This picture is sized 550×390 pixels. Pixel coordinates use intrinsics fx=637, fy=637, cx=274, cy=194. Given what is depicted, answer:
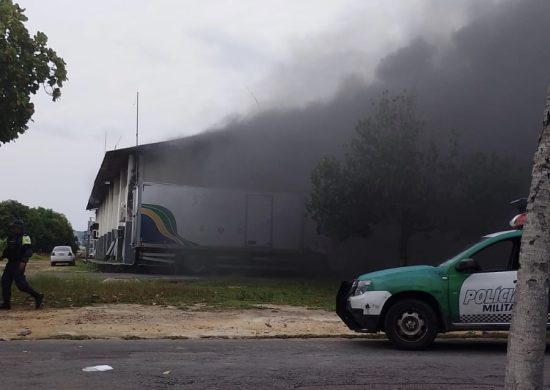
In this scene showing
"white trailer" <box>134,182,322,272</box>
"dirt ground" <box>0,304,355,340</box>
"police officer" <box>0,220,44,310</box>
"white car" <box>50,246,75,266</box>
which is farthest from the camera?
"white car" <box>50,246,75,266</box>

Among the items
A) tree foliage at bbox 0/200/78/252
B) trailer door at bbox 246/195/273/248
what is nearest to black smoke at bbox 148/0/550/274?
trailer door at bbox 246/195/273/248

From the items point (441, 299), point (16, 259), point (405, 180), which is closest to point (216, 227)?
point (405, 180)

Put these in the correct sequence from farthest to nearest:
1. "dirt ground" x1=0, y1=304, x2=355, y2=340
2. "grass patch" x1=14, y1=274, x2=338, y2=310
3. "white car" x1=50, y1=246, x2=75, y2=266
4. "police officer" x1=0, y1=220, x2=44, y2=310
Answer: "white car" x1=50, y1=246, x2=75, y2=266, "grass patch" x1=14, y1=274, x2=338, y2=310, "police officer" x1=0, y1=220, x2=44, y2=310, "dirt ground" x1=0, y1=304, x2=355, y2=340

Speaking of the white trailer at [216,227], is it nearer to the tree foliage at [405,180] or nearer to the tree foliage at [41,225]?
the tree foliage at [405,180]

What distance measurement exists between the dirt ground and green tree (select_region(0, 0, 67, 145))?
393cm

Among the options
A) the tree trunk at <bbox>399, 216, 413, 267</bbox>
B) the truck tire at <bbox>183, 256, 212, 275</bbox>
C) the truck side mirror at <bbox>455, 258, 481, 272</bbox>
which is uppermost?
the tree trunk at <bbox>399, 216, 413, 267</bbox>

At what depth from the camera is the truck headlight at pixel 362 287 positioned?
8016 mm

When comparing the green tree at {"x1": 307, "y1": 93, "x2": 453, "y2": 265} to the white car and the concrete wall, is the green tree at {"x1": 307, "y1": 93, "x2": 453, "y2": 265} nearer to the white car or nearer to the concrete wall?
the concrete wall

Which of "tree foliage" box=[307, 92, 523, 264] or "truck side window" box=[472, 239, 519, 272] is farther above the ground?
"tree foliage" box=[307, 92, 523, 264]

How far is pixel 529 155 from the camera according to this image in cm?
2088

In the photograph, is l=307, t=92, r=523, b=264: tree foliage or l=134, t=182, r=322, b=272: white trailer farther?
l=134, t=182, r=322, b=272: white trailer

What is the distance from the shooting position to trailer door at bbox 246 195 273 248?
2452 cm

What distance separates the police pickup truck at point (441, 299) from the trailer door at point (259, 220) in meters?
16.6

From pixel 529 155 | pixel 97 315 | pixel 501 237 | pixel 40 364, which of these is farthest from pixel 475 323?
pixel 529 155
